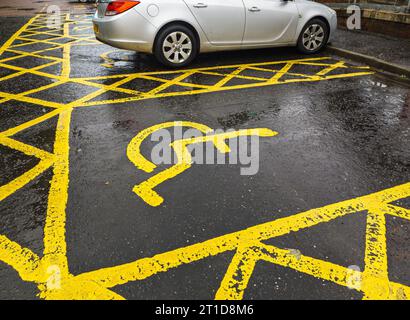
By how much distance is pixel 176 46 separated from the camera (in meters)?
6.50

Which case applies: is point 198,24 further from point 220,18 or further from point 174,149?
point 174,149

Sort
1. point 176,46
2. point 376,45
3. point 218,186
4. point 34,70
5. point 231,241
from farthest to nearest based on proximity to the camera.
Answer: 1. point 376,45
2. point 34,70
3. point 176,46
4. point 218,186
5. point 231,241

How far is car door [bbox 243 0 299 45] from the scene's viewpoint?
22.3 ft

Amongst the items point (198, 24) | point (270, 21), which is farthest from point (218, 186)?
point (270, 21)

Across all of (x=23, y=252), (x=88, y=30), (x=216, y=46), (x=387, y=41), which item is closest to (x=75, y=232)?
(x=23, y=252)

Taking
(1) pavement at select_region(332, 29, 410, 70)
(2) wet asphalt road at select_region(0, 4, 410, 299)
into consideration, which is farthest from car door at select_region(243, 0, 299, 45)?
(2) wet asphalt road at select_region(0, 4, 410, 299)

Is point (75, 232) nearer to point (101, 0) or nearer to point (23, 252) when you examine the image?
point (23, 252)

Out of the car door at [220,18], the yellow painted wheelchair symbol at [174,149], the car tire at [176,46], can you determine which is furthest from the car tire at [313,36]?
the yellow painted wheelchair symbol at [174,149]

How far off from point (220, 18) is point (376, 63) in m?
3.44

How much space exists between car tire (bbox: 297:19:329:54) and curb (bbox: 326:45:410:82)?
16.3 inches

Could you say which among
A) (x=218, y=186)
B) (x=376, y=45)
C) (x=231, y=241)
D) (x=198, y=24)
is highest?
(x=198, y=24)

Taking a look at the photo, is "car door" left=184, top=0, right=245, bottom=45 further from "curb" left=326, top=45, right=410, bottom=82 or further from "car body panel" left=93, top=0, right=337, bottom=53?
"curb" left=326, top=45, right=410, bottom=82

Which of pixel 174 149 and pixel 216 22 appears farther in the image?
pixel 216 22

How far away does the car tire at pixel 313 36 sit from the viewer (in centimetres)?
753
